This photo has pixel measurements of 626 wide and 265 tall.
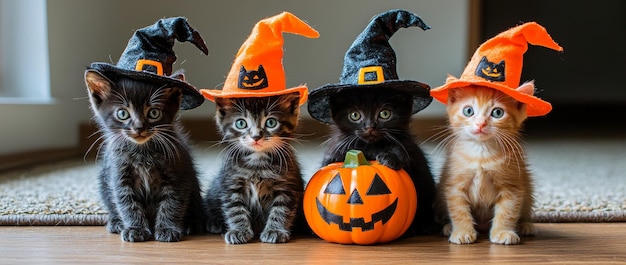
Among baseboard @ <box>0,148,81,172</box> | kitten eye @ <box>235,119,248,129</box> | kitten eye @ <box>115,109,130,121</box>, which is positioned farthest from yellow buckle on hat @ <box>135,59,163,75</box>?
baseboard @ <box>0,148,81,172</box>

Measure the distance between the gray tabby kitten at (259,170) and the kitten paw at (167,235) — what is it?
0.13 m

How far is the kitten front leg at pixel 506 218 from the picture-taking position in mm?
1634

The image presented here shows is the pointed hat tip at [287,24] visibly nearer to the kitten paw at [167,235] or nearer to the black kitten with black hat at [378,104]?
the black kitten with black hat at [378,104]

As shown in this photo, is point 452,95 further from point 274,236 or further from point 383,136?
point 274,236

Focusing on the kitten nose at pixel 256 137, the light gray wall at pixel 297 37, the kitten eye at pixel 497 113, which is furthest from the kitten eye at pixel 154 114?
the light gray wall at pixel 297 37

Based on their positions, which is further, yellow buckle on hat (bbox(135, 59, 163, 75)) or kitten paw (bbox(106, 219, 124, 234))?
kitten paw (bbox(106, 219, 124, 234))

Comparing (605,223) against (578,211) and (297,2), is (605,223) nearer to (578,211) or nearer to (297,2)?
(578,211)

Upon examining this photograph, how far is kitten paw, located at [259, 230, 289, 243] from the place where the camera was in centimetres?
166

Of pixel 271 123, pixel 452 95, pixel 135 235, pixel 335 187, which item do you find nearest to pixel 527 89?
pixel 452 95

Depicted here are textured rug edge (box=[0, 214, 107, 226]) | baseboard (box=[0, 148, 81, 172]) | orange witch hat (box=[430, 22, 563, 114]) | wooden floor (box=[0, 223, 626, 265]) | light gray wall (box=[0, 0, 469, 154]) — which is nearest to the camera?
wooden floor (box=[0, 223, 626, 265])

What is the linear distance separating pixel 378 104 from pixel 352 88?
0.08 m

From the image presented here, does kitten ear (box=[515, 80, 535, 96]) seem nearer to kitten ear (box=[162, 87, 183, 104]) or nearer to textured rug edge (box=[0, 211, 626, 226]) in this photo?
textured rug edge (box=[0, 211, 626, 226])

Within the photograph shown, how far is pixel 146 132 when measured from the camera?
163 cm

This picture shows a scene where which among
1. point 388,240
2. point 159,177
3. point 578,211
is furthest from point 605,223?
point 159,177
